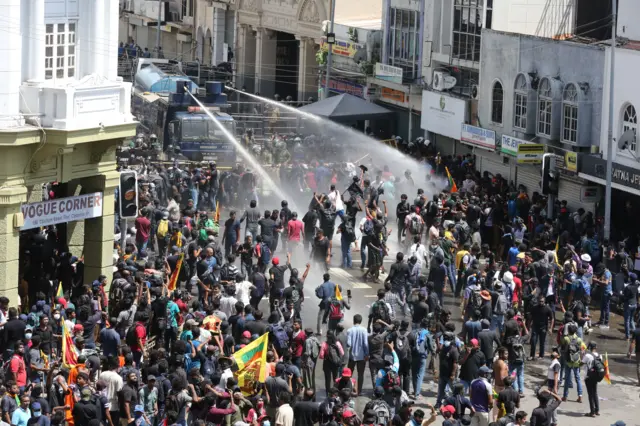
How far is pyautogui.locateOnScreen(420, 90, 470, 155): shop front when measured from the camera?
47406 millimetres

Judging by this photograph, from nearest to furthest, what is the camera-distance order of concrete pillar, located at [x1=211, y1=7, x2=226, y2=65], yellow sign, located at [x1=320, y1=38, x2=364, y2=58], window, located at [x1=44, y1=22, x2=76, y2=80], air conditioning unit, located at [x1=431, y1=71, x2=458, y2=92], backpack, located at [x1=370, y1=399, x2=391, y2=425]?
backpack, located at [x1=370, y1=399, x2=391, y2=425] < window, located at [x1=44, y1=22, x2=76, y2=80] < air conditioning unit, located at [x1=431, y1=71, x2=458, y2=92] < yellow sign, located at [x1=320, y1=38, x2=364, y2=58] < concrete pillar, located at [x1=211, y1=7, x2=226, y2=65]

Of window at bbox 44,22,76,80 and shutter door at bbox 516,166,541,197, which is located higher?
window at bbox 44,22,76,80

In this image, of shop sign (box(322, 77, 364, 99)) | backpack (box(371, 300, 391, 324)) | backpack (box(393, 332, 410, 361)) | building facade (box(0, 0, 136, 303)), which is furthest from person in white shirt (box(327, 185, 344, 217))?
shop sign (box(322, 77, 364, 99))

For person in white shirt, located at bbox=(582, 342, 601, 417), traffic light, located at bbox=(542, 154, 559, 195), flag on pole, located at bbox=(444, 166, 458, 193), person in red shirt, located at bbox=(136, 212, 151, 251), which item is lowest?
person in white shirt, located at bbox=(582, 342, 601, 417)

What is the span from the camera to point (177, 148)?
4775 cm

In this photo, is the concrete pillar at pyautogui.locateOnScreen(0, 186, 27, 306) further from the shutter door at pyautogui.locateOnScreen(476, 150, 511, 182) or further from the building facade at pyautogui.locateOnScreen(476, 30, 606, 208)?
the shutter door at pyautogui.locateOnScreen(476, 150, 511, 182)

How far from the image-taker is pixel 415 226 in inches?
1352

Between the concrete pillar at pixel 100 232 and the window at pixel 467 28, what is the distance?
834 inches

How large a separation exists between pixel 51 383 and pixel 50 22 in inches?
335

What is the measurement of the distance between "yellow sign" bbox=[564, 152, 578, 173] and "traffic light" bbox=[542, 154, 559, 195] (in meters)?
0.37

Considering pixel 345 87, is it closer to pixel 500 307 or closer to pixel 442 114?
pixel 442 114

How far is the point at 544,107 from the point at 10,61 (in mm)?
19510

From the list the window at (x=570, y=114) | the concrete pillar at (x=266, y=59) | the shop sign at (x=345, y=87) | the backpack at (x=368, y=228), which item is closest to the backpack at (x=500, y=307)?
the backpack at (x=368, y=228)

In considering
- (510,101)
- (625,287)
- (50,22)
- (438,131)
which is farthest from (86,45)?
(438,131)
